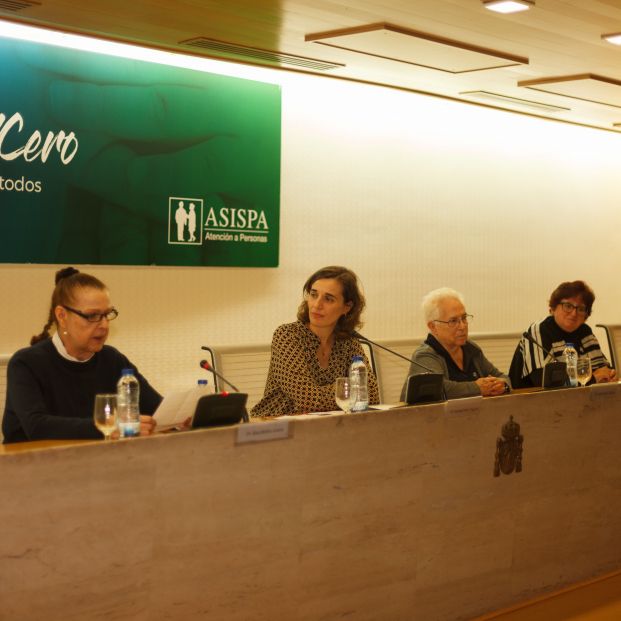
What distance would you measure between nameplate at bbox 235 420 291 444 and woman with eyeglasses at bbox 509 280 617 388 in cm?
219

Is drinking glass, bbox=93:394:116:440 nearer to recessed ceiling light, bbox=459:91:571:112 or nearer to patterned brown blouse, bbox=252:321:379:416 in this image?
patterned brown blouse, bbox=252:321:379:416

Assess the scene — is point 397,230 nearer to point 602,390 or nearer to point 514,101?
point 514,101

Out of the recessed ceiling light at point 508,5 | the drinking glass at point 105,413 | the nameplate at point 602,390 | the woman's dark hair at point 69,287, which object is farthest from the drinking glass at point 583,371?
the drinking glass at point 105,413

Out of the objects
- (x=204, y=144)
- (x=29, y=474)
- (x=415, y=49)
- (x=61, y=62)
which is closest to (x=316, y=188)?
(x=204, y=144)

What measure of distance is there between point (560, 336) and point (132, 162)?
235 centimetres

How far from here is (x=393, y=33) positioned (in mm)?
4246

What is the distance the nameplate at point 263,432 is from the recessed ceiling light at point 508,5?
1974 millimetres

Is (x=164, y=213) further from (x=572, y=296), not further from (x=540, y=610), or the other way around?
(x=540, y=610)

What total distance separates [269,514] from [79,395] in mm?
774

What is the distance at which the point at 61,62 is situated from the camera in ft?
15.5

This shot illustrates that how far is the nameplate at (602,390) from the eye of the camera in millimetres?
3609

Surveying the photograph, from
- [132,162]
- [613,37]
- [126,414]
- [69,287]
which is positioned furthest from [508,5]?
[126,414]

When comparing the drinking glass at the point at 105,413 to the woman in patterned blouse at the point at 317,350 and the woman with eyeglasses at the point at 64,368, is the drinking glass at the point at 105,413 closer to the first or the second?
the woman with eyeglasses at the point at 64,368

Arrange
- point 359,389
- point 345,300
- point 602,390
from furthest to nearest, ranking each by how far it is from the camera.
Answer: point 345,300 < point 602,390 < point 359,389
